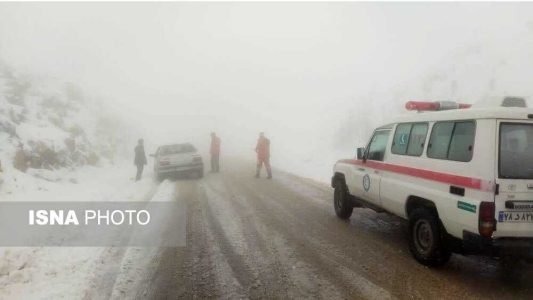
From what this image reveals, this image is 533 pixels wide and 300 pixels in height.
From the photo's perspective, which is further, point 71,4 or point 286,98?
point 286,98

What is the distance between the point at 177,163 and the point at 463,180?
1331 cm

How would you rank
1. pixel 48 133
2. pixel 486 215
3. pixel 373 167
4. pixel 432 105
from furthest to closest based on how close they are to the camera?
pixel 48 133
pixel 373 167
pixel 432 105
pixel 486 215

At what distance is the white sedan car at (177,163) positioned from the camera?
661 inches

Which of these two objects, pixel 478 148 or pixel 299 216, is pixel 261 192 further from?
pixel 478 148

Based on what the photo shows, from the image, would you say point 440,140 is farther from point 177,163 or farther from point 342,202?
point 177,163

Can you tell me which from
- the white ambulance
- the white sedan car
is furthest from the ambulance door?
the white sedan car

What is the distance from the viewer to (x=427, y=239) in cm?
590

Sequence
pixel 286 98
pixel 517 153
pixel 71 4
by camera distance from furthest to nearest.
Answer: pixel 286 98 < pixel 71 4 < pixel 517 153

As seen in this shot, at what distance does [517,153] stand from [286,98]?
249ft

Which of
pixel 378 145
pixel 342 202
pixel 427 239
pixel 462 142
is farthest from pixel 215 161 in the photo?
pixel 462 142

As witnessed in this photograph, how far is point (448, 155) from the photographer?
18.1 ft

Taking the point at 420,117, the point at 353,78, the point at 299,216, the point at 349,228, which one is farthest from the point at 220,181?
the point at 353,78

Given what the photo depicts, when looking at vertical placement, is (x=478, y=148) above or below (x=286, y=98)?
below

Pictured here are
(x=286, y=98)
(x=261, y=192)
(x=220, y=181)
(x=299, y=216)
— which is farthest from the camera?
(x=286, y=98)
